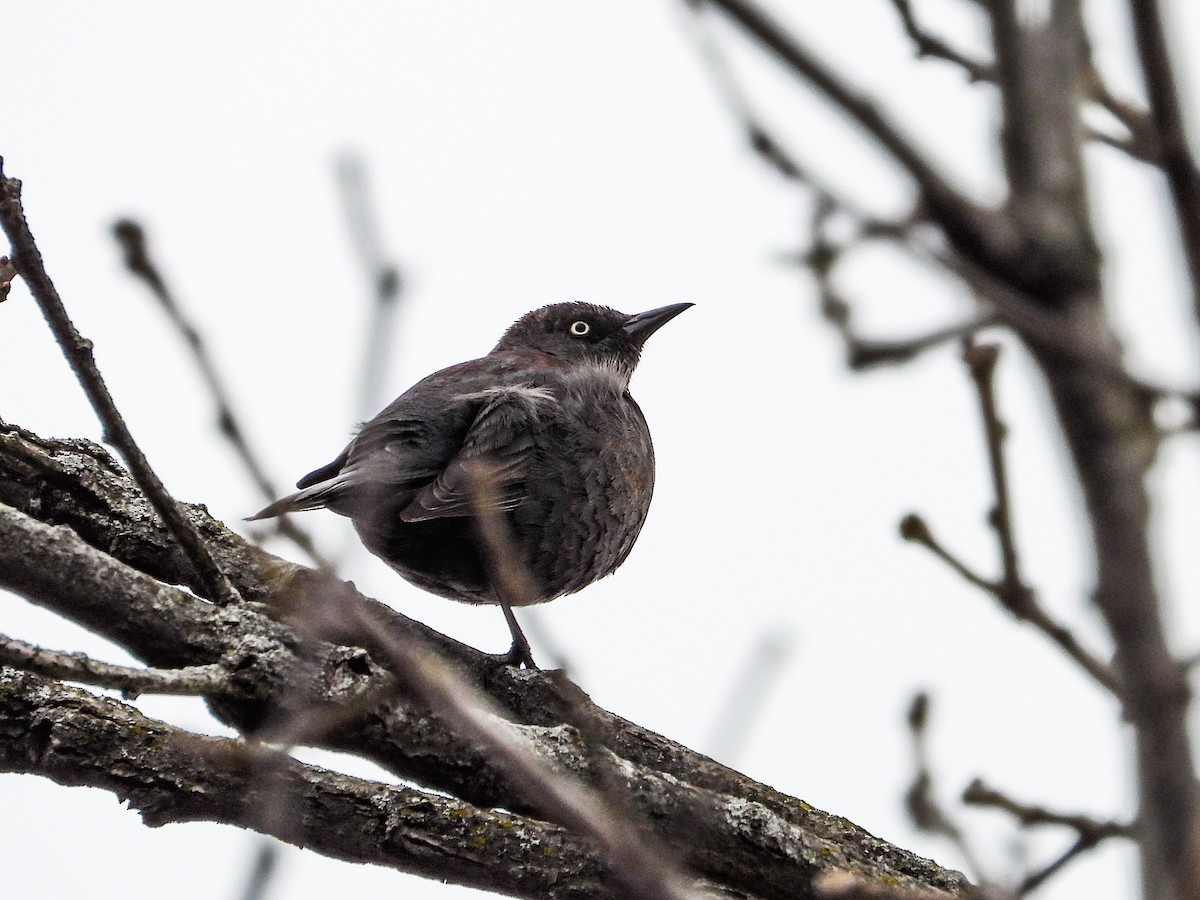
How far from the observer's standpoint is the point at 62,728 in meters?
3.45

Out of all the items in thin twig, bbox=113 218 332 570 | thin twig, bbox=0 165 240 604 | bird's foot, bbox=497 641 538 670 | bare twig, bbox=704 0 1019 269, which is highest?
bird's foot, bbox=497 641 538 670

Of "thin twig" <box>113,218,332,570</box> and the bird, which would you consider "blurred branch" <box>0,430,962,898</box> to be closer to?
the bird

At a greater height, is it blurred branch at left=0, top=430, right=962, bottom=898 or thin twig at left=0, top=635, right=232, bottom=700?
blurred branch at left=0, top=430, right=962, bottom=898

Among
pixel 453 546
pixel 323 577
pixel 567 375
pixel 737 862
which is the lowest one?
pixel 323 577

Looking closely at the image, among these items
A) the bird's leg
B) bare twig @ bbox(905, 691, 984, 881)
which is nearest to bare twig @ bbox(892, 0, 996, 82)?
bare twig @ bbox(905, 691, 984, 881)

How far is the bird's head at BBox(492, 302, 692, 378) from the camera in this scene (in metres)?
8.29

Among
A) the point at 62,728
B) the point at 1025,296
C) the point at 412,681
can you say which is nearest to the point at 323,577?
the point at 412,681

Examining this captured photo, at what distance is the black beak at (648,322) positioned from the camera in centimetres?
837

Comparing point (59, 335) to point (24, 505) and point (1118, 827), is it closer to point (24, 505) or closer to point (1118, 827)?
point (24, 505)

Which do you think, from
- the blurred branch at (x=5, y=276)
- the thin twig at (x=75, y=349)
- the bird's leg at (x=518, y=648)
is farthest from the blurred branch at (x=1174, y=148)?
the bird's leg at (x=518, y=648)

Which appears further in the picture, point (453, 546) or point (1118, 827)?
point (453, 546)

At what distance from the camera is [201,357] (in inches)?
61.6

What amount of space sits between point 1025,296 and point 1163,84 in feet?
0.79

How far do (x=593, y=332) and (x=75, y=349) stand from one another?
585 centimetres
